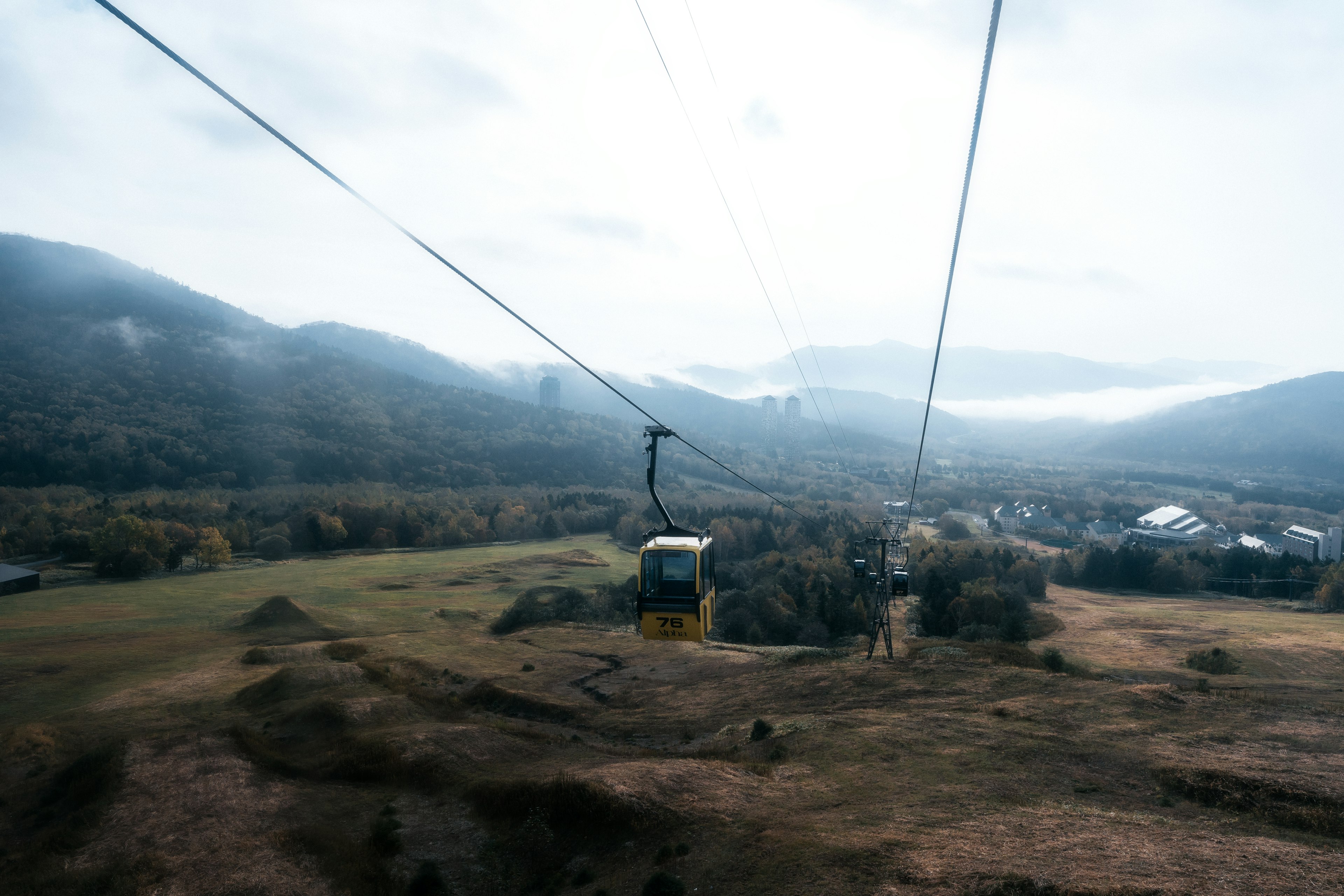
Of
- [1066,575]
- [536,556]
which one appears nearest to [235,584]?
[536,556]

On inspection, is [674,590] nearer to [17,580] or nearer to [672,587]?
[672,587]

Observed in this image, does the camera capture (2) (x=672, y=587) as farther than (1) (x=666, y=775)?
Yes

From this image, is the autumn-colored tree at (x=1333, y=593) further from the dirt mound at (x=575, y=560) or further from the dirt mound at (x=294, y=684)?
the dirt mound at (x=294, y=684)

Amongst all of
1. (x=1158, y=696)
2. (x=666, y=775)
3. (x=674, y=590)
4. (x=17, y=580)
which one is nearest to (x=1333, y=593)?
(x=1158, y=696)

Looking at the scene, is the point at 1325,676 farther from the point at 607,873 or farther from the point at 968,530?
the point at 968,530

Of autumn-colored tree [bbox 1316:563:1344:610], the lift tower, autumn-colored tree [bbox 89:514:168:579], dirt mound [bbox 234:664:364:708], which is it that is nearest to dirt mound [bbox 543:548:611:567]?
autumn-colored tree [bbox 89:514:168:579]

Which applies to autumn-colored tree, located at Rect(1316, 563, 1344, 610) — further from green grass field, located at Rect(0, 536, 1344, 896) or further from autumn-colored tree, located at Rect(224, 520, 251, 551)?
autumn-colored tree, located at Rect(224, 520, 251, 551)
